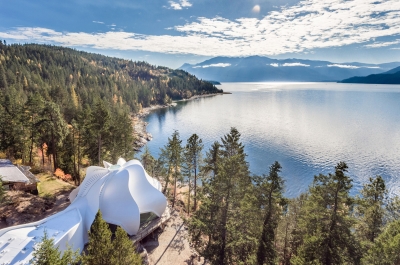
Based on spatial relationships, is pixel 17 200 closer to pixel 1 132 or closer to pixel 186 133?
pixel 1 132

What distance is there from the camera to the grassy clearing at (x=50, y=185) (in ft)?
103

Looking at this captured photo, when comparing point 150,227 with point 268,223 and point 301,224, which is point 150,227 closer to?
point 268,223

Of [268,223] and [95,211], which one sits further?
[95,211]

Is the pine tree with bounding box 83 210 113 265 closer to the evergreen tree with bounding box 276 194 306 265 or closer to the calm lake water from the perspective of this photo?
the evergreen tree with bounding box 276 194 306 265

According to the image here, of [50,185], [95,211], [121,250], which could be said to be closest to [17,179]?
[50,185]

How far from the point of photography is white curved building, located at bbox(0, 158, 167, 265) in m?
17.7

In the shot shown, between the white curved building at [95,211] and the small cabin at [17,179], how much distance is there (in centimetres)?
602

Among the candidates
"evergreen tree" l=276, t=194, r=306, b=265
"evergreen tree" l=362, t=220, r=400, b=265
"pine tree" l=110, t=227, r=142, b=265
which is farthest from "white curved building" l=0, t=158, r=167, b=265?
"evergreen tree" l=362, t=220, r=400, b=265

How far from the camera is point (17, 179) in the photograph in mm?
28328

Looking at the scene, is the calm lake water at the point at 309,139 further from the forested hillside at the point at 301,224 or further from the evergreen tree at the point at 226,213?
the evergreen tree at the point at 226,213

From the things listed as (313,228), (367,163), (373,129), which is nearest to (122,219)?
(313,228)

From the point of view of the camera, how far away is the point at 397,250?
51.0 ft

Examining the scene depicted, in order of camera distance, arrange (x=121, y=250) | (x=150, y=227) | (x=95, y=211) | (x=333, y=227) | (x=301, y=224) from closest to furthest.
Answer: (x=121, y=250) < (x=333, y=227) < (x=301, y=224) < (x=95, y=211) < (x=150, y=227)

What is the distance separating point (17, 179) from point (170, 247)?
66.4 ft
